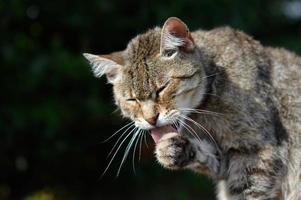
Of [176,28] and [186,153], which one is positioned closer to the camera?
[176,28]

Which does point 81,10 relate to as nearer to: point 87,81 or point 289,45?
point 87,81

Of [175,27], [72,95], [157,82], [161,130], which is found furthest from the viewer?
[72,95]

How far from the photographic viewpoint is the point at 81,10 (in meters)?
6.06

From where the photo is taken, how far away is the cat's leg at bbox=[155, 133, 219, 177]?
3777 millimetres

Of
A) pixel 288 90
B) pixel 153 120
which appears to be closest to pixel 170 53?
pixel 153 120

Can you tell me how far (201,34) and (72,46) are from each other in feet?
8.12

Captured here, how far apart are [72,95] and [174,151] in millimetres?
2519

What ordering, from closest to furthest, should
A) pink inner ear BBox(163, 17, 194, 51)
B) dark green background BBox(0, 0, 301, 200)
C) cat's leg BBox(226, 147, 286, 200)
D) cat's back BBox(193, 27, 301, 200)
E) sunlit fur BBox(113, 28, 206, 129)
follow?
1. pink inner ear BBox(163, 17, 194, 51)
2. sunlit fur BBox(113, 28, 206, 129)
3. cat's leg BBox(226, 147, 286, 200)
4. cat's back BBox(193, 27, 301, 200)
5. dark green background BBox(0, 0, 301, 200)

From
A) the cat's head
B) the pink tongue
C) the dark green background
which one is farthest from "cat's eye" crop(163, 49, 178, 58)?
the dark green background

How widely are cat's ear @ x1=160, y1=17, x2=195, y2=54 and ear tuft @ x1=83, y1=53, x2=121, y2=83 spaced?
317mm

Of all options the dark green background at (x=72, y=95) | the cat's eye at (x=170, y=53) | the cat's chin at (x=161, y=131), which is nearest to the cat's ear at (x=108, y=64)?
the cat's eye at (x=170, y=53)

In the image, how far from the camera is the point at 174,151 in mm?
3777

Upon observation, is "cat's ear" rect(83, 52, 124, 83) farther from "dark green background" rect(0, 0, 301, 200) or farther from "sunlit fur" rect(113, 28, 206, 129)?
"dark green background" rect(0, 0, 301, 200)

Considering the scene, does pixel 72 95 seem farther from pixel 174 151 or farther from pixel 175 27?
pixel 175 27
